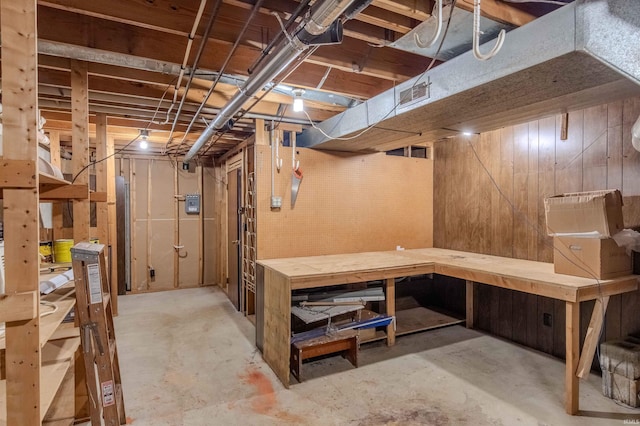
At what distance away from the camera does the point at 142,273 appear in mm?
5871

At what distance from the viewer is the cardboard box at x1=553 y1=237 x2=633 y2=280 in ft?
7.86

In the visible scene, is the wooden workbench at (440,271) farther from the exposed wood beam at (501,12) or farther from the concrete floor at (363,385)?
the exposed wood beam at (501,12)

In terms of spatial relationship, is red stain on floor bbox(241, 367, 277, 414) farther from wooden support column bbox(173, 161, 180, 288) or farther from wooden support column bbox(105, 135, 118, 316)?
wooden support column bbox(173, 161, 180, 288)

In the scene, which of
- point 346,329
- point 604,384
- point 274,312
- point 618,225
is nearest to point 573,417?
point 604,384

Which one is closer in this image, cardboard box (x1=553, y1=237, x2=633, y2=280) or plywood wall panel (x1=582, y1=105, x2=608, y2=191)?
cardboard box (x1=553, y1=237, x2=633, y2=280)

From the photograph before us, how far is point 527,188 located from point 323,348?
251cm

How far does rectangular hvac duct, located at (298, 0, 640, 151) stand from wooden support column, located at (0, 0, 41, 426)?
2.00 meters

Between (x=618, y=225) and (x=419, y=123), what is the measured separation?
5.09 ft

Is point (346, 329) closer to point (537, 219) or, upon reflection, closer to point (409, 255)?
point (409, 255)

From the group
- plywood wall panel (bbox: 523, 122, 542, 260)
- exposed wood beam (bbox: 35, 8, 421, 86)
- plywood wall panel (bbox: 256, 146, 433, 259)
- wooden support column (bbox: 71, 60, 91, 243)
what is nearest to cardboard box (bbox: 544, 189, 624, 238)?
plywood wall panel (bbox: 523, 122, 542, 260)

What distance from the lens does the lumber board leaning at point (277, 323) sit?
8.94ft

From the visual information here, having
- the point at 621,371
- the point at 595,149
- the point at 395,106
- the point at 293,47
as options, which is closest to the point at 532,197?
the point at 595,149

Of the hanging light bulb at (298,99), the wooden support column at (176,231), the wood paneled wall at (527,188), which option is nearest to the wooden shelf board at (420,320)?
the wood paneled wall at (527,188)

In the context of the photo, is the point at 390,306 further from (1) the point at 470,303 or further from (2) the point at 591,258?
(2) the point at 591,258
